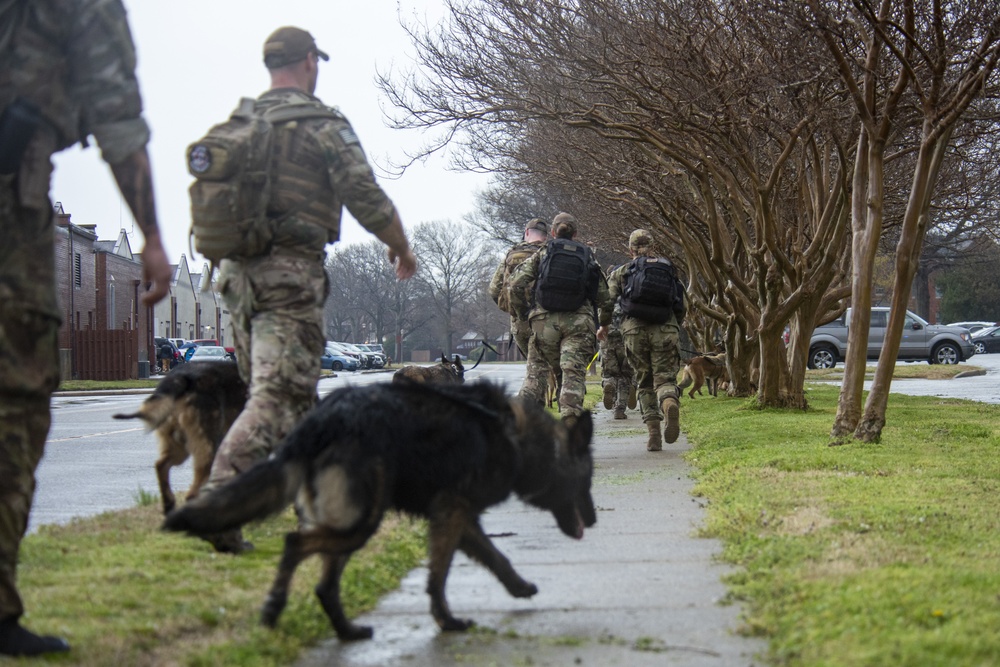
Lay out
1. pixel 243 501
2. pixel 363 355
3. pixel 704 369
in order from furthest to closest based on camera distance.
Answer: pixel 363 355
pixel 704 369
pixel 243 501

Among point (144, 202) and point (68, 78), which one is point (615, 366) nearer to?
point (144, 202)

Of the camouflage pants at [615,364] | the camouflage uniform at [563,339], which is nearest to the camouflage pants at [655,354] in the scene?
the camouflage uniform at [563,339]

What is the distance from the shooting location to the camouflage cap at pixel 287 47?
17.9 ft

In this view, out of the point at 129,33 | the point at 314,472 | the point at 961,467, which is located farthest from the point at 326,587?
the point at 961,467

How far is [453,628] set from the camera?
430 cm

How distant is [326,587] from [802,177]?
16.5m

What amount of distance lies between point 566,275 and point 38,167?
22.2ft

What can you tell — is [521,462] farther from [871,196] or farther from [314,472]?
[871,196]

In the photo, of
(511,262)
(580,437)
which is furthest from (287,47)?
(511,262)

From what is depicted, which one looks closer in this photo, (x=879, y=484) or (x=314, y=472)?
(x=314, y=472)

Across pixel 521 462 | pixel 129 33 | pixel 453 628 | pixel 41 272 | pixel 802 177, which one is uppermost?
pixel 802 177

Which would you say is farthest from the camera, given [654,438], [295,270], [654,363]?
[654,363]

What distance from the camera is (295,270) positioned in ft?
17.0

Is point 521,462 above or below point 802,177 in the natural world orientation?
below
